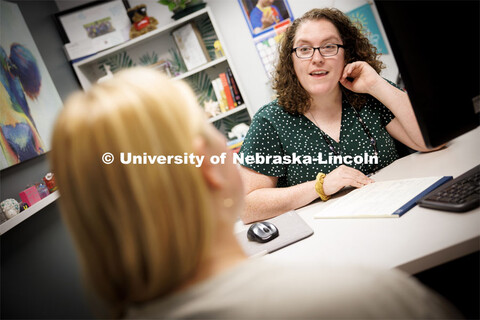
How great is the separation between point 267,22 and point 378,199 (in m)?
2.70

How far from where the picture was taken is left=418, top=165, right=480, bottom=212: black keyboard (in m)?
0.81

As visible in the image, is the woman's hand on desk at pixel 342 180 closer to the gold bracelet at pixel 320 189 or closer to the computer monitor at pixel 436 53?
the gold bracelet at pixel 320 189

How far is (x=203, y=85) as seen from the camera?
11.5ft

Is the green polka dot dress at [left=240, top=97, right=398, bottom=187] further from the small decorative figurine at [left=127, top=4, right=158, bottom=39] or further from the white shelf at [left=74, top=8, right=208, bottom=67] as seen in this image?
the small decorative figurine at [left=127, top=4, right=158, bottom=39]

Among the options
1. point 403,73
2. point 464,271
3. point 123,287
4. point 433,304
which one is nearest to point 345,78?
point 403,73

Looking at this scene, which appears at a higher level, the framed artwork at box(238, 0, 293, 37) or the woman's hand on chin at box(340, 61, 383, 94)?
the framed artwork at box(238, 0, 293, 37)

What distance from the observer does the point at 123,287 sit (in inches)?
19.0

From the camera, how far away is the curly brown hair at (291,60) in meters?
1.61

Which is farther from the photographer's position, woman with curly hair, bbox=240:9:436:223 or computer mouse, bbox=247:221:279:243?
woman with curly hair, bbox=240:9:436:223

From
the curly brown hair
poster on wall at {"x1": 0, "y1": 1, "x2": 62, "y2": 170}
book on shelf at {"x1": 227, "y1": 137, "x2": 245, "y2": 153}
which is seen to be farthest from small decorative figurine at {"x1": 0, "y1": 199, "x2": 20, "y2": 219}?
book on shelf at {"x1": 227, "y1": 137, "x2": 245, "y2": 153}

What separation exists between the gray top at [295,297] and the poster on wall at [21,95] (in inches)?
81.1

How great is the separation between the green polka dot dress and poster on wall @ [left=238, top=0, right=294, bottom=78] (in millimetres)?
1830

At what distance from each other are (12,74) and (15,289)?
1403mm

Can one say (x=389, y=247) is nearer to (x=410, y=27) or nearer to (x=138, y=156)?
(x=410, y=27)
